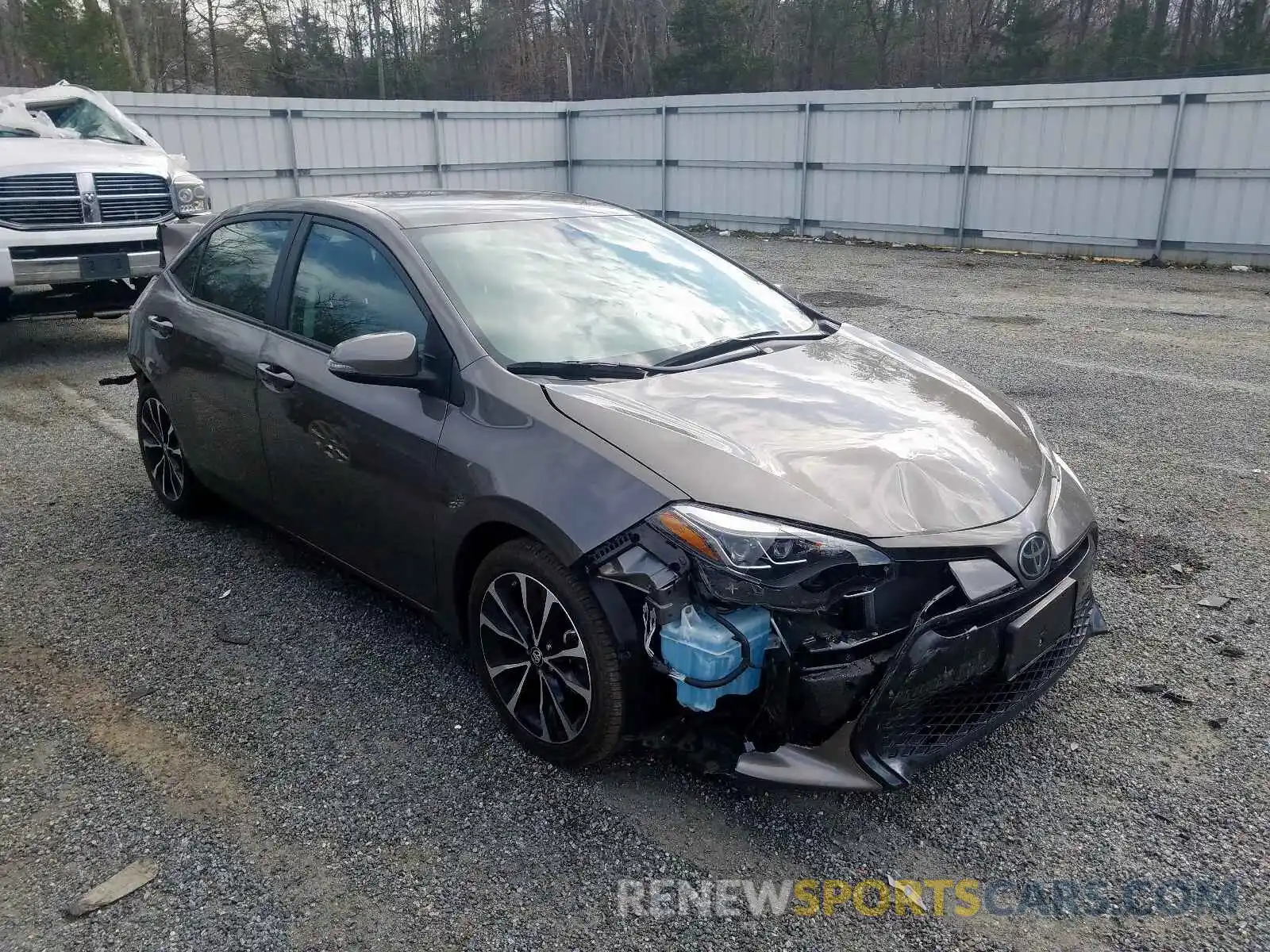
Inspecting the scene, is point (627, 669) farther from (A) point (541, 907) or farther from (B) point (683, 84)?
(B) point (683, 84)

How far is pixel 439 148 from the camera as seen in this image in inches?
741

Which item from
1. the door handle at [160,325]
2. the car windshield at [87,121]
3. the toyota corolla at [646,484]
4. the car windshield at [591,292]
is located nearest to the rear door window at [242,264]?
the toyota corolla at [646,484]

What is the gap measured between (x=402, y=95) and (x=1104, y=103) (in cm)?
3028

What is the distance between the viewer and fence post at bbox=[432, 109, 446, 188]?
18688 mm

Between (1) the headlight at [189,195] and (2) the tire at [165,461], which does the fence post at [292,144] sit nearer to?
(1) the headlight at [189,195]

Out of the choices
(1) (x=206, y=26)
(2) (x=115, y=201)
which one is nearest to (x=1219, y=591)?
(2) (x=115, y=201)

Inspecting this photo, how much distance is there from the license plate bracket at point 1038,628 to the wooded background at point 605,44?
26.7 meters

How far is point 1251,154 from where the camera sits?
43.6 feet

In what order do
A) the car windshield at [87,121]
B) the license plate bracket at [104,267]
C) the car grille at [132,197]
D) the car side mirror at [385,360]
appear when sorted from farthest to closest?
the car windshield at [87,121]
the car grille at [132,197]
the license plate bracket at [104,267]
the car side mirror at [385,360]

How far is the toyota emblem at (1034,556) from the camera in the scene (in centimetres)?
271

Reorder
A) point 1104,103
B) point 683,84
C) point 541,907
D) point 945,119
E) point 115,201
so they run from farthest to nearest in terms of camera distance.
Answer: point 683,84, point 945,119, point 1104,103, point 115,201, point 541,907

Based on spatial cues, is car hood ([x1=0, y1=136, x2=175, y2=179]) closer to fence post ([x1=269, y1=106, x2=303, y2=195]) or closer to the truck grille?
the truck grille

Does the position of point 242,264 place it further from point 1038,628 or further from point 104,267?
point 104,267

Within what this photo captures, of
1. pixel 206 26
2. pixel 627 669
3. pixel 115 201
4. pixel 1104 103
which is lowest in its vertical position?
pixel 627 669
